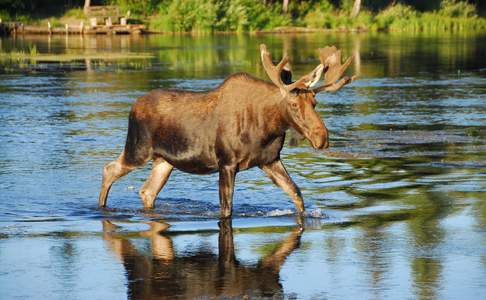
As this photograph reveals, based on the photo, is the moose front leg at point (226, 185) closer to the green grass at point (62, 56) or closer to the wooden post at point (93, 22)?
the green grass at point (62, 56)

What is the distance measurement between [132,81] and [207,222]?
20049 millimetres

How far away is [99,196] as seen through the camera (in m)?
13.7

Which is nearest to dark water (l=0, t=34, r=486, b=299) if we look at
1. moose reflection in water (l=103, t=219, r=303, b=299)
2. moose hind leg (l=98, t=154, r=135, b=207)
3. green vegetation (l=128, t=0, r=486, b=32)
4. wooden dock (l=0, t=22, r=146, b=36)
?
moose reflection in water (l=103, t=219, r=303, b=299)

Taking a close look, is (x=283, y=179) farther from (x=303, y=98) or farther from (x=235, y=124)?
(x=303, y=98)

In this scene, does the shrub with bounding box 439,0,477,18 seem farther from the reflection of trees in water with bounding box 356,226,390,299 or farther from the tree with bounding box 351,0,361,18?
the reflection of trees in water with bounding box 356,226,390,299

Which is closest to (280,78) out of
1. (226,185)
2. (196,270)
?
(226,185)

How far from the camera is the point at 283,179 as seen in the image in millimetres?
12531

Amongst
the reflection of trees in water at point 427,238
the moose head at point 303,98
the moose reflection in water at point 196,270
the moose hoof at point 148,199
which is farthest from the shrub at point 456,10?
the moose reflection in water at point 196,270

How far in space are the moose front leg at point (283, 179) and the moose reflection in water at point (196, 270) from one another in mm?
942

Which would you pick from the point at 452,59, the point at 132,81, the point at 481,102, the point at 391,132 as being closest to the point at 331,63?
the point at 391,132

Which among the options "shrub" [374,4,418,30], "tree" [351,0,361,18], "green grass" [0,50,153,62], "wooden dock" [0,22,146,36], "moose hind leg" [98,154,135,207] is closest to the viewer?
"moose hind leg" [98,154,135,207]

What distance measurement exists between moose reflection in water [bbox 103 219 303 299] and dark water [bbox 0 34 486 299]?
15 mm

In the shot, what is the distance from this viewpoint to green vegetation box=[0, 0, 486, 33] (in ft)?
225

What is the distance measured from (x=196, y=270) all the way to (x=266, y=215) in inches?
112
